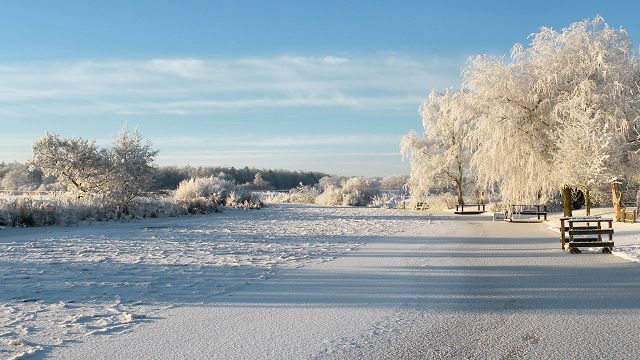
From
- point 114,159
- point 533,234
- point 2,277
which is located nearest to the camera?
point 2,277

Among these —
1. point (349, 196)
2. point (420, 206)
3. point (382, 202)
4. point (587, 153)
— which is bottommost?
point (420, 206)

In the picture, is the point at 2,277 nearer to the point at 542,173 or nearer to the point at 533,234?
the point at 533,234

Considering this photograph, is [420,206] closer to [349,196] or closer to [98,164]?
[349,196]

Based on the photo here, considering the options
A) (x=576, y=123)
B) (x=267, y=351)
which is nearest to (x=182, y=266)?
(x=267, y=351)

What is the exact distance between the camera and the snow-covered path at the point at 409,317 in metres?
5.70

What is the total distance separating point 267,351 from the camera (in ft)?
18.5

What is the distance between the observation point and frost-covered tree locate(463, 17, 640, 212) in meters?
24.4

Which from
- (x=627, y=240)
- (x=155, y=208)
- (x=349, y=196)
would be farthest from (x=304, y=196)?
Answer: (x=627, y=240)

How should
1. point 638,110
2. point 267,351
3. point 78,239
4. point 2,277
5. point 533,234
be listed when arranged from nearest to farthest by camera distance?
point 267,351
point 2,277
point 78,239
point 533,234
point 638,110

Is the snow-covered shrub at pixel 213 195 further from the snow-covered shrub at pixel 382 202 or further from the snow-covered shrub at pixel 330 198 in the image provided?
the snow-covered shrub at pixel 382 202

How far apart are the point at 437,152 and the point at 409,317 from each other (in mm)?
40887

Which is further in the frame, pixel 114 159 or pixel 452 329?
pixel 114 159

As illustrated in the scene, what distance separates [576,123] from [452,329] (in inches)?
762

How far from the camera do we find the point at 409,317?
7.16m
